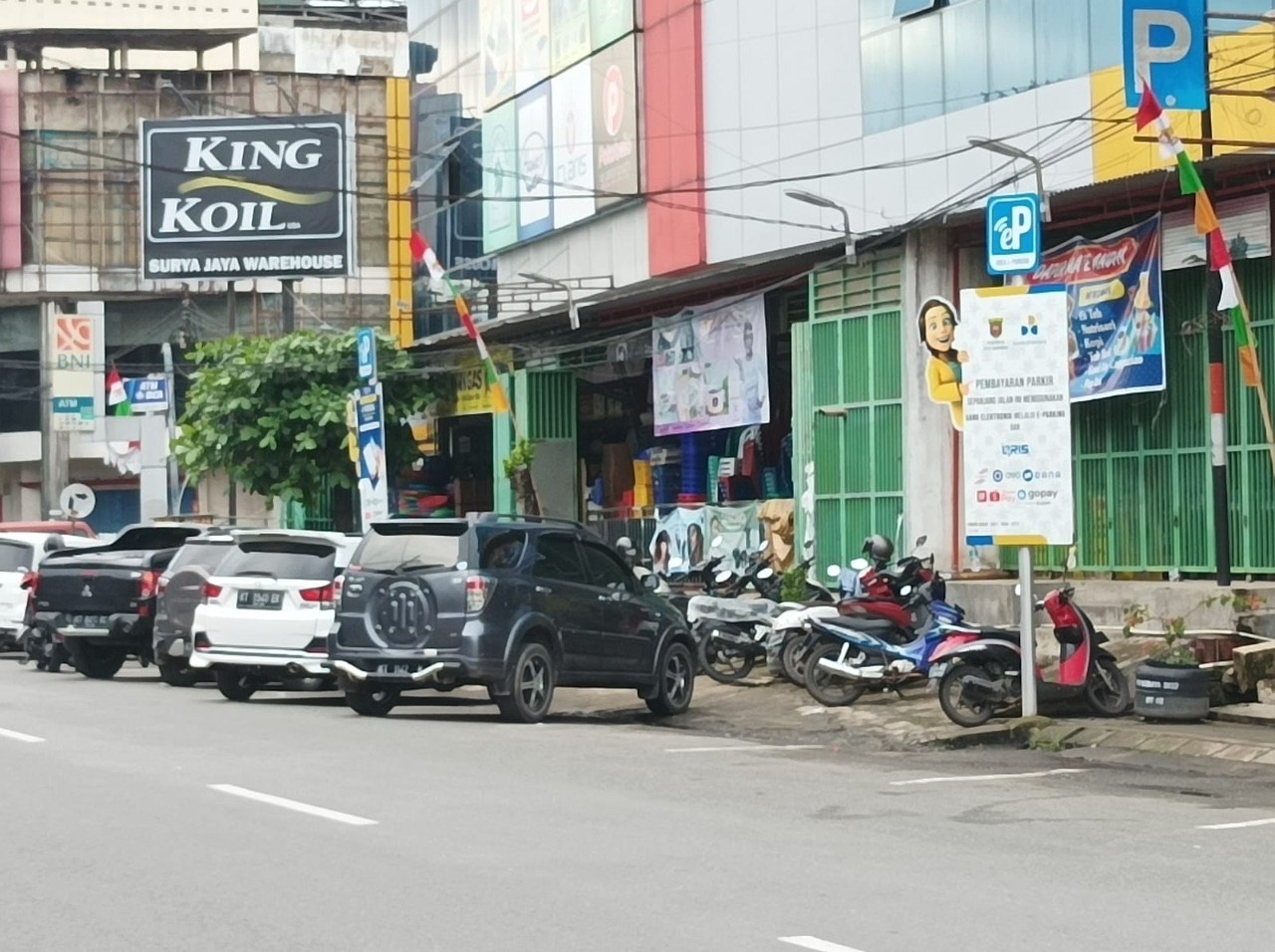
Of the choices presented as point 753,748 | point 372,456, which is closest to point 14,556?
point 372,456

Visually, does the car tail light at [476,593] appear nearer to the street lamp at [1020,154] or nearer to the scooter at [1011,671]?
the scooter at [1011,671]

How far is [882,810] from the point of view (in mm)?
11727

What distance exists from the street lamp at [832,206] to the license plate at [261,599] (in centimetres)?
734

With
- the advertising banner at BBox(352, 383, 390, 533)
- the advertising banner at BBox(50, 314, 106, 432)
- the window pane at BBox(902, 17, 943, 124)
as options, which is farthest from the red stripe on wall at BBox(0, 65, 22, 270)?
the window pane at BBox(902, 17, 943, 124)

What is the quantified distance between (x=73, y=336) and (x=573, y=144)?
97.0 feet

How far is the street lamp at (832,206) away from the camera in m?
23.4

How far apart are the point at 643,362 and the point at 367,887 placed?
77.9ft

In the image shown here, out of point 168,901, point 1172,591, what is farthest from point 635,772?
point 1172,591

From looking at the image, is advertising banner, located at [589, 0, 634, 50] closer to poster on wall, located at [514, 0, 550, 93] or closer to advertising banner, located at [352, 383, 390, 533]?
poster on wall, located at [514, 0, 550, 93]

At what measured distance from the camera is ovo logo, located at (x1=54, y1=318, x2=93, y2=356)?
189 feet

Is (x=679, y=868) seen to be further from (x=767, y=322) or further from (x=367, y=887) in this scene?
(x=767, y=322)

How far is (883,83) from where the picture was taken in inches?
976

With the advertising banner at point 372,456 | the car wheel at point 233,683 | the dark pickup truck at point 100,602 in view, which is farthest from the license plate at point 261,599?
the advertising banner at point 372,456

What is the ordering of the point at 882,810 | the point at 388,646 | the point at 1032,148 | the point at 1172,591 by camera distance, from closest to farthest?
1. the point at 882,810
2. the point at 388,646
3. the point at 1172,591
4. the point at 1032,148
